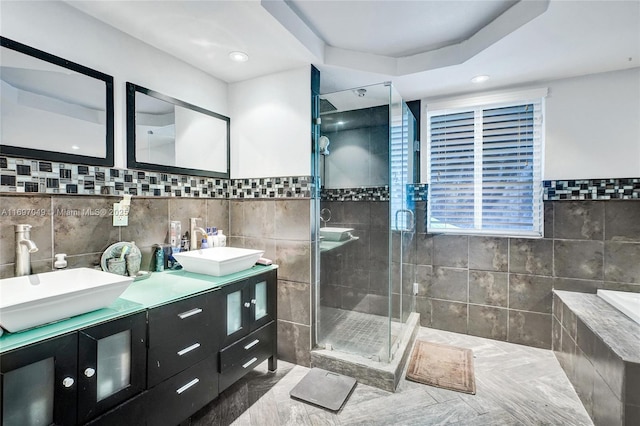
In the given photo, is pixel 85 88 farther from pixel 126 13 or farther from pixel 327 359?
pixel 327 359

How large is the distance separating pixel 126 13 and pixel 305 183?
4.96 ft

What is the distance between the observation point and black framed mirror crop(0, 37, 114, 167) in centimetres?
140

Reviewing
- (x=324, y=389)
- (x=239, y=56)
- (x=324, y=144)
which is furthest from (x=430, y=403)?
(x=239, y=56)

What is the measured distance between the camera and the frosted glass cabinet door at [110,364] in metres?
1.17

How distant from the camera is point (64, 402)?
3.61 ft

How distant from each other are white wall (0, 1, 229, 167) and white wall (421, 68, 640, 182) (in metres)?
3.00

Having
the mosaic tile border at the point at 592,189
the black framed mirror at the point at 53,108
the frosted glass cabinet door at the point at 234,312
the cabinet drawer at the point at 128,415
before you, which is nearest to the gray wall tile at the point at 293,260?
the frosted glass cabinet door at the point at 234,312

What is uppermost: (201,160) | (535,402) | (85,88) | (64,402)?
(85,88)

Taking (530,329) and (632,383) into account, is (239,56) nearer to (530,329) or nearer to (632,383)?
(632,383)

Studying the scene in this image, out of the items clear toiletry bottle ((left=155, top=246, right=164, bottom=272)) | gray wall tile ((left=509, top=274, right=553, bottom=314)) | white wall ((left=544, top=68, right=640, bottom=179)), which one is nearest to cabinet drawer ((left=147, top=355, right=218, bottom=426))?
clear toiletry bottle ((left=155, top=246, right=164, bottom=272))

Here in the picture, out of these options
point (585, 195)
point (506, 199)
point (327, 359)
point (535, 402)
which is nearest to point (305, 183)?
point (327, 359)

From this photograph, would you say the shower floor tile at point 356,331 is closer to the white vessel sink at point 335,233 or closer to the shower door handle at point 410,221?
the white vessel sink at point 335,233

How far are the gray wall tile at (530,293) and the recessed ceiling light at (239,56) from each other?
9.71 ft

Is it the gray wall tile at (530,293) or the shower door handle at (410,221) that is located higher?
the shower door handle at (410,221)
